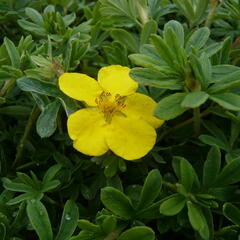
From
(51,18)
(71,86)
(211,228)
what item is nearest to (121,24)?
(51,18)

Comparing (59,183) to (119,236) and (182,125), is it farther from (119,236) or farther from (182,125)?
(182,125)

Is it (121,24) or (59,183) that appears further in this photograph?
(121,24)

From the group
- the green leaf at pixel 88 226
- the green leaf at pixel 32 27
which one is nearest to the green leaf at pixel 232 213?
the green leaf at pixel 88 226

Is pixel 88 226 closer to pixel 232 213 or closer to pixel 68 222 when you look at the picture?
pixel 68 222

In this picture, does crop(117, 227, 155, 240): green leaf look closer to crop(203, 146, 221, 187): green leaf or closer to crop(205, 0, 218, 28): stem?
crop(203, 146, 221, 187): green leaf

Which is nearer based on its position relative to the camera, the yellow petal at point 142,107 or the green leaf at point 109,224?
the green leaf at point 109,224

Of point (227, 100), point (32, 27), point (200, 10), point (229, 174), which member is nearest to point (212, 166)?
point (229, 174)

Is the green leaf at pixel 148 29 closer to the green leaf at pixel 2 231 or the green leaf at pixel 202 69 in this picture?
the green leaf at pixel 202 69
